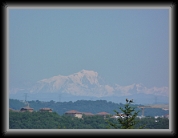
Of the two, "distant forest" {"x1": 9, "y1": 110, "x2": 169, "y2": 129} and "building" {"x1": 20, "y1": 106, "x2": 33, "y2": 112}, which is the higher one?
"building" {"x1": 20, "y1": 106, "x2": 33, "y2": 112}

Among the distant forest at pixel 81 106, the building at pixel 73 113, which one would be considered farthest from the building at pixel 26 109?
the building at pixel 73 113

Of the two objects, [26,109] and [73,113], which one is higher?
[26,109]

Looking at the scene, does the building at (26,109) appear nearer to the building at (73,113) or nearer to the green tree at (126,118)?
the building at (73,113)

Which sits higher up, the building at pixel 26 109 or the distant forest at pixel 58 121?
the building at pixel 26 109

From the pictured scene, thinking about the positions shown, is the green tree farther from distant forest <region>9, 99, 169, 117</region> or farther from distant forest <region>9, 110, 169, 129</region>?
distant forest <region>9, 99, 169, 117</region>

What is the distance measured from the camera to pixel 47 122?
647cm

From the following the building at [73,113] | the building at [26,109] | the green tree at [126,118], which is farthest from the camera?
the building at [73,113]

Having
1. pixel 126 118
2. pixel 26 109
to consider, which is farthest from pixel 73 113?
pixel 126 118

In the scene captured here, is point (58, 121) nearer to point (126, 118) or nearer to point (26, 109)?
point (26, 109)

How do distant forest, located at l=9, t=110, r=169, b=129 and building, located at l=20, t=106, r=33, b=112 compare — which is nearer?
distant forest, located at l=9, t=110, r=169, b=129

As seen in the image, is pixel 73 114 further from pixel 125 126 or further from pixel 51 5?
pixel 51 5

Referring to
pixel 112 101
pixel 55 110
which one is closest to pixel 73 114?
pixel 55 110

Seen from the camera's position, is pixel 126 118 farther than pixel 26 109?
No

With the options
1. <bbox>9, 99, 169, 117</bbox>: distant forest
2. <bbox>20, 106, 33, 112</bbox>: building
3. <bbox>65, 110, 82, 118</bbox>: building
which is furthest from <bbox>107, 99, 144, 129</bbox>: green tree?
<bbox>20, 106, 33, 112</bbox>: building
